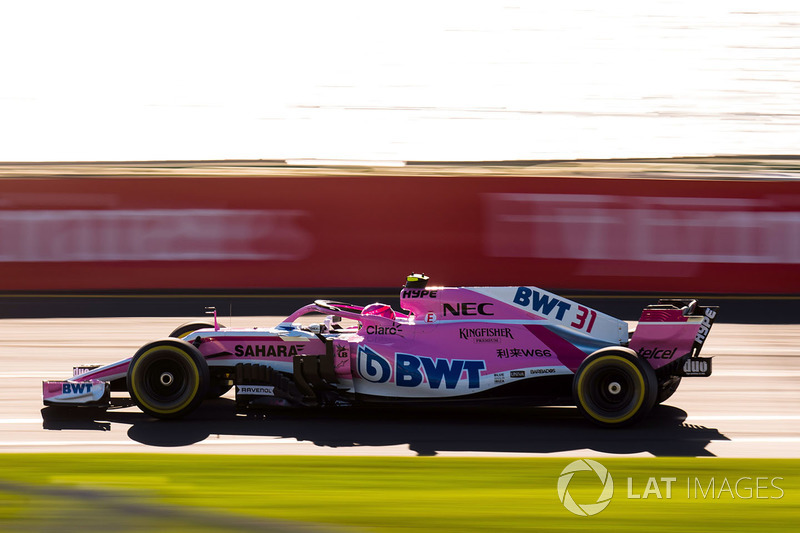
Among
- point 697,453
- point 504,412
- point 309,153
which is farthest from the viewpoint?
point 309,153

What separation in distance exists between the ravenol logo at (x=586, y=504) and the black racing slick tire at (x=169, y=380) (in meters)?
3.20

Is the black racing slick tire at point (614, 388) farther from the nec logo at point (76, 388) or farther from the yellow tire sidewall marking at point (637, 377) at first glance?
the nec logo at point (76, 388)

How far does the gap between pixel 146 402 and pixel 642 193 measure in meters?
9.40

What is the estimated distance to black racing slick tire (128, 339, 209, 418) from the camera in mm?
8383

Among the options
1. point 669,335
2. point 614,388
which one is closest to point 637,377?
point 614,388

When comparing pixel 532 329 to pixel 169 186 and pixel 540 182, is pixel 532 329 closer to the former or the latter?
pixel 540 182

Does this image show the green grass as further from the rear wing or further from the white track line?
the white track line

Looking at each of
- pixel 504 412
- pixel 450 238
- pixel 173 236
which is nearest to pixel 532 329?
pixel 504 412

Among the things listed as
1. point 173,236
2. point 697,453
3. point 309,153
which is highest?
point 309,153

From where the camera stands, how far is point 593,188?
15.5 m

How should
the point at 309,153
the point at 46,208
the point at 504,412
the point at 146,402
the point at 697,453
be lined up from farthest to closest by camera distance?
the point at 309,153
the point at 46,208
the point at 504,412
the point at 146,402
the point at 697,453

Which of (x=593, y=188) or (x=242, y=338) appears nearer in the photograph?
(x=242, y=338)

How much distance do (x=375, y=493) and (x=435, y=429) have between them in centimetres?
221

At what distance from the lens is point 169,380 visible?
848 centimetres
